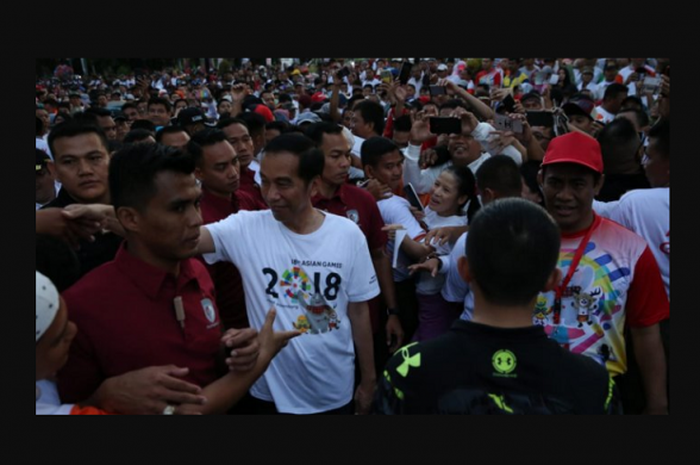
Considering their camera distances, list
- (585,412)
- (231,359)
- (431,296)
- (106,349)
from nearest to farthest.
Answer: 1. (585,412)
2. (106,349)
3. (231,359)
4. (431,296)

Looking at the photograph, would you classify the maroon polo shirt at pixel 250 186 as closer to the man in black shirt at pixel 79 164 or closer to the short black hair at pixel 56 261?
the man in black shirt at pixel 79 164

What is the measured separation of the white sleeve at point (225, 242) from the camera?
297 cm

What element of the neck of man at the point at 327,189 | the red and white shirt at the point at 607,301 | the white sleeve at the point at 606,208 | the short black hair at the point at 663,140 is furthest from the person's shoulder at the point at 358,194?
the short black hair at the point at 663,140

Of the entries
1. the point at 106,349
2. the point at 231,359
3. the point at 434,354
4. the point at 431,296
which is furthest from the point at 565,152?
the point at 106,349

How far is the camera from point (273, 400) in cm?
294

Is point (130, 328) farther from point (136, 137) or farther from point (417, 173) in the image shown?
point (417, 173)

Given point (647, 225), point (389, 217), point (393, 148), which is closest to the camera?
point (647, 225)

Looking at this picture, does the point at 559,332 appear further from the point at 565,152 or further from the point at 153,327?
the point at 153,327

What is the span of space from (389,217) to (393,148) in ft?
2.38

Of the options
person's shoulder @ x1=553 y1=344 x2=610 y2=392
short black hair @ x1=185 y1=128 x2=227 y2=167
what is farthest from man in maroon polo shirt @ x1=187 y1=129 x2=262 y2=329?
person's shoulder @ x1=553 y1=344 x2=610 y2=392

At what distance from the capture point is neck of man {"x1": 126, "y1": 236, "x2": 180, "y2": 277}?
7.43 ft

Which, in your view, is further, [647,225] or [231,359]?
[647,225]

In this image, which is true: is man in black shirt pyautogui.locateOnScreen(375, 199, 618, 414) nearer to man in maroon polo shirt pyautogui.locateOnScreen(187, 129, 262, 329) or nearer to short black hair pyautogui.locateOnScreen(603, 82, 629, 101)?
man in maroon polo shirt pyautogui.locateOnScreen(187, 129, 262, 329)

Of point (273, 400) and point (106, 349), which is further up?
point (106, 349)
